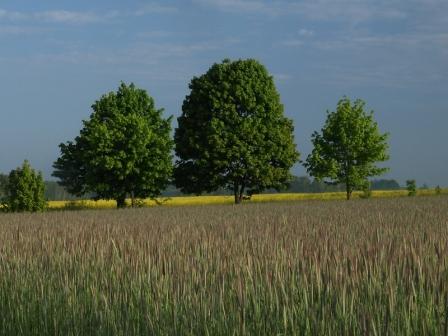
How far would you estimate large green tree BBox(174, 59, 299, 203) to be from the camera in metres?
52.9

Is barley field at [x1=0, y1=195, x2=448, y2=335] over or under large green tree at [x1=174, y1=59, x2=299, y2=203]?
under

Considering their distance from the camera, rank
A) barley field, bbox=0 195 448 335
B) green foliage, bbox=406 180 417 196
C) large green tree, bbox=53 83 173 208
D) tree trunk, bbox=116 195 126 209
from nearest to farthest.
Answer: barley field, bbox=0 195 448 335, large green tree, bbox=53 83 173 208, tree trunk, bbox=116 195 126 209, green foliage, bbox=406 180 417 196

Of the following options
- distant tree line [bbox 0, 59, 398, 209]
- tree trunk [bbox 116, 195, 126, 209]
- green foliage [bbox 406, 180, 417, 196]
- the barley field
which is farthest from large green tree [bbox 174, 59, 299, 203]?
the barley field

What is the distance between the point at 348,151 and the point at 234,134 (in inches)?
491

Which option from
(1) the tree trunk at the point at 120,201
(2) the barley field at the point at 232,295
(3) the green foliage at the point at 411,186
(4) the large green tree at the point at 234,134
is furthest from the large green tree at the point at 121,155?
(2) the barley field at the point at 232,295

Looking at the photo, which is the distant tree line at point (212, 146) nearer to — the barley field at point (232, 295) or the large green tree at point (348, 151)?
the large green tree at point (348, 151)

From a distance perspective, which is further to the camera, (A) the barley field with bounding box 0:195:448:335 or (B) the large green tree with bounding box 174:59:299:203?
(B) the large green tree with bounding box 174:59:299:203

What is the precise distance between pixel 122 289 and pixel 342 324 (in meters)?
2.61

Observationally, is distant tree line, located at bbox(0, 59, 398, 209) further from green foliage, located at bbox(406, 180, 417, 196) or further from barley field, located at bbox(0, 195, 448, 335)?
barley field, located at bbox(0, 195, 448, 335)

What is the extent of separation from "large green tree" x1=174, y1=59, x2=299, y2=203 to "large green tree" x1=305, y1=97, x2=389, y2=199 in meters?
3.61

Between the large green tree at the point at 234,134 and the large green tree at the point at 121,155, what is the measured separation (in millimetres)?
2280

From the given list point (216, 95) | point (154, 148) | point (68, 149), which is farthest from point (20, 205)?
point (216, 95)

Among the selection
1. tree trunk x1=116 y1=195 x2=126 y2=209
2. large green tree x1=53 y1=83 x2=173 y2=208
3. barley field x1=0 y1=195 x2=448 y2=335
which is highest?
large green tree x1=53 y1=83 x2=173 y2=208

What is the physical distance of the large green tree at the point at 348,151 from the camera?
59.0 m
